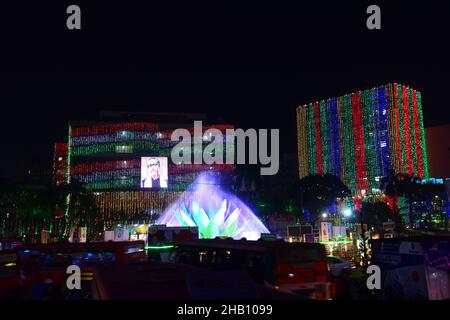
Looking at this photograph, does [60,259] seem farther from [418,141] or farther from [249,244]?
[418,141]

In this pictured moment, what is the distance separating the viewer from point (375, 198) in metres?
104

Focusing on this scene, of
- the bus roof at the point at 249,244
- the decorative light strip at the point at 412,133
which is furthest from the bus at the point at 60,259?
the decorative light strip at the point at 412,133

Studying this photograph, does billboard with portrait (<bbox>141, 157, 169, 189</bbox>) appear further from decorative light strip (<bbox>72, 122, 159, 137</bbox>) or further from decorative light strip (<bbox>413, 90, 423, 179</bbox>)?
decorative light strip (<bbox>413, 90, 423, 179</bbox>)

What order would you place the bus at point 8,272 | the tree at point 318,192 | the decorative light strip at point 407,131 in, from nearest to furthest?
→ the bus at point 8,272 < the tree at point 318,192 < the decorative light strip at point 407,131

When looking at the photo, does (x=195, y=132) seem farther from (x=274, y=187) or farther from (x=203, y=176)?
(x=274, y=187)

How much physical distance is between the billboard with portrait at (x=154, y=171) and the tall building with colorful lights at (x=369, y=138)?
155ft

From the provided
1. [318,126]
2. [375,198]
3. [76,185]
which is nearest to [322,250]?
[76,185]

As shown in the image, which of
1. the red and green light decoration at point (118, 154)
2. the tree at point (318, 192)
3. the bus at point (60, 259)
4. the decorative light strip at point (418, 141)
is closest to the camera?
the bus at point (60, 259)

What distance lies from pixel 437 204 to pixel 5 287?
10391 cm

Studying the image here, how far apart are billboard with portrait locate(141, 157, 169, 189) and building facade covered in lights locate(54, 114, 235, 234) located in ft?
28.1

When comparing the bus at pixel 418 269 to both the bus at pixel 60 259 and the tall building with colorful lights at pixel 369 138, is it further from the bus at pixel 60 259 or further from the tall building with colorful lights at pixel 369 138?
the tall building with colorful lights at pixel 369 138

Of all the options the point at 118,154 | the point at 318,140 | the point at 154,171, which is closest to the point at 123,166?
the point at 118,154

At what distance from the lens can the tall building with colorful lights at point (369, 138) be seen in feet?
358

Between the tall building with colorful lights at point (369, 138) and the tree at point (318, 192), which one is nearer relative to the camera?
the tree at point (318, 192)
